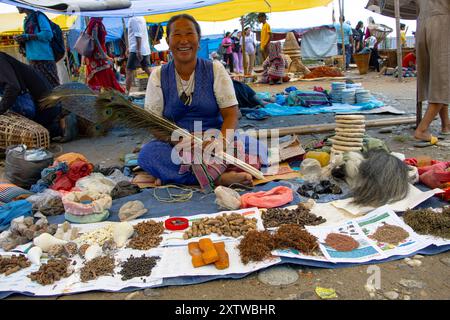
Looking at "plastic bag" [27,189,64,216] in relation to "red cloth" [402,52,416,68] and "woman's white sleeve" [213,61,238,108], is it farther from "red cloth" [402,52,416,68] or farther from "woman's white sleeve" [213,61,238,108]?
"red cloth" [402,52,416,68]

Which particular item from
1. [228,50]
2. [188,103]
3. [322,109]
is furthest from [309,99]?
[228,50]

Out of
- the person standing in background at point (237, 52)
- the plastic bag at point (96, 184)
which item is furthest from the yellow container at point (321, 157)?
the person standing in background at point (237, 52)

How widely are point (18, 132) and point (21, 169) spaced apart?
971 mm

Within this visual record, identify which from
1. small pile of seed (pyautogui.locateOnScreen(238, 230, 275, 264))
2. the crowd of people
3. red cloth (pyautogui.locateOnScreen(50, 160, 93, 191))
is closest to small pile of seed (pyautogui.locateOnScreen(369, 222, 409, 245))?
small pile of seed (pyautogui.locateOnScreen(238, 230, 275, 264))

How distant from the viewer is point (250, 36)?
1492 cm

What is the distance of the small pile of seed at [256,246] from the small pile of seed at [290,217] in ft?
0.85

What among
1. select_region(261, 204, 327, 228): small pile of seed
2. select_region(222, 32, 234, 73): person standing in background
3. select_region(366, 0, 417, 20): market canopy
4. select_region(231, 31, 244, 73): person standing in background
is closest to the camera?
select_region(261, 204, 327, 228): small pile of seed

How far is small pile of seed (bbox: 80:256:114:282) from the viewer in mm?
1925

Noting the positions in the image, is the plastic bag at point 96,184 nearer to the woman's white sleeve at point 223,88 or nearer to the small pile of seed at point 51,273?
the small pile of seed at point 51,273

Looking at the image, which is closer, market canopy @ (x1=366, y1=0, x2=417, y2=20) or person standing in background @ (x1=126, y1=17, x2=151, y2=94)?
market canopy @ (x1=366, y1=0, x2=417, y2=20)

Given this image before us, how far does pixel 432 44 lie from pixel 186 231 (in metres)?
3.31

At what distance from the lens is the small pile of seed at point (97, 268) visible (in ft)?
6.31

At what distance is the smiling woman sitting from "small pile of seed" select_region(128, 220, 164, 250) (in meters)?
0.75
